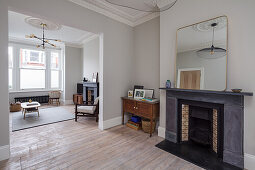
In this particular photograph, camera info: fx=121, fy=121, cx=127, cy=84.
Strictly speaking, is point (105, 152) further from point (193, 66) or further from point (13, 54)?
point (13, 54)

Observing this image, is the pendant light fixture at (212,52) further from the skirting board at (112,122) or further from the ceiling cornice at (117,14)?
the skirting board at (112,122)

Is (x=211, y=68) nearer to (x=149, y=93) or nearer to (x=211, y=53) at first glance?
(x=211, y=53)

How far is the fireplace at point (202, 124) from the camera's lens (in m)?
2.00

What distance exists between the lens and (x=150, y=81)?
331 cm

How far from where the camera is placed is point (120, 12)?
315 centimetres

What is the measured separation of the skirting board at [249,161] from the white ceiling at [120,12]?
299 centimetres

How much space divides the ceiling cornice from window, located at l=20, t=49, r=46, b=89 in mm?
5082

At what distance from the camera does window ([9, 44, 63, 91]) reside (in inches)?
221

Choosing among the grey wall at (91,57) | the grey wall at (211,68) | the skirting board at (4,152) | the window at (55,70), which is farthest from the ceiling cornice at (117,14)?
the window at (55,70)

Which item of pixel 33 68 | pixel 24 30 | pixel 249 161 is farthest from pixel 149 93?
pixel 33 68

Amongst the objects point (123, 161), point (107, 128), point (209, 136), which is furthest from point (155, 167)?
point (107, 128)

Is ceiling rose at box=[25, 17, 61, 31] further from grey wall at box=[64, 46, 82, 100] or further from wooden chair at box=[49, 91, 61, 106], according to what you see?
wooden chair at box=[49, 91, 61, 106]

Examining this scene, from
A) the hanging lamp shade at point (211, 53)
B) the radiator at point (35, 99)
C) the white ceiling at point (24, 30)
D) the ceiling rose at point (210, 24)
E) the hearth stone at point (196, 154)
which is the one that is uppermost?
the white ceiling at point (24, 30)

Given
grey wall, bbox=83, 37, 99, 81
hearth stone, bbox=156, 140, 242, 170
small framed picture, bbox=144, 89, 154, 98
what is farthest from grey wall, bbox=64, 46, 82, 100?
hearth stone, bbox=156, 140, 242, 170
